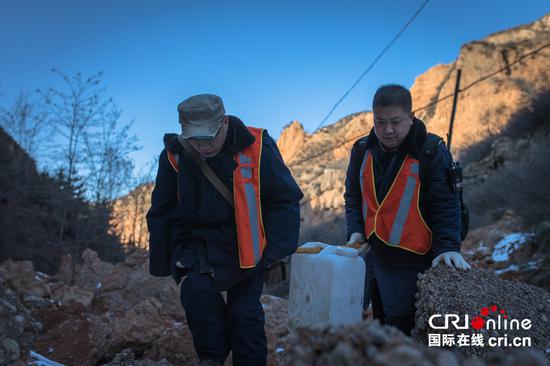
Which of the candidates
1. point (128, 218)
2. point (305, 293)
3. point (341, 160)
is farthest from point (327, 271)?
point (341, 160)

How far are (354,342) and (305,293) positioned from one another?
1.66 metres

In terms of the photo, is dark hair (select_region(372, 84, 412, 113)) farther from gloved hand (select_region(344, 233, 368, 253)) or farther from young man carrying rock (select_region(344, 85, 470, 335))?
gloved hand (select_region(344, 233, 368, 253))

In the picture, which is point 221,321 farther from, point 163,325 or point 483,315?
point 163,325

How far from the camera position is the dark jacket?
2.93 m

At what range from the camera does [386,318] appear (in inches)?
121

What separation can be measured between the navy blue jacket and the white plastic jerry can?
22 cm

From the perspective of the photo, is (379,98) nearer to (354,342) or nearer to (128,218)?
(354,342)

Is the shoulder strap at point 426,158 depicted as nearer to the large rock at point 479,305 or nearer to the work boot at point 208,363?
the large rock at point 479,305

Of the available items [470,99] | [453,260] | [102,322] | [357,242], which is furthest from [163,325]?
[470,99]

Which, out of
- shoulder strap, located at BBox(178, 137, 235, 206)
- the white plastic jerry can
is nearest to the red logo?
the white plastic jerry can

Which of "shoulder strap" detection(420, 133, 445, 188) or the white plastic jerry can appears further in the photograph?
"shoulder strap" detection(420, 133, 445, 188)

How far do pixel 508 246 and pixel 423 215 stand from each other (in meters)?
7.27

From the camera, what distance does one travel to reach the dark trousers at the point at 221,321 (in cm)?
290
